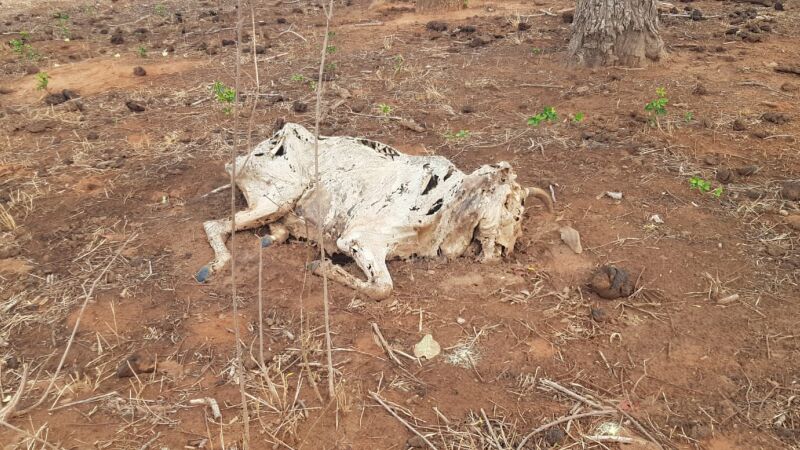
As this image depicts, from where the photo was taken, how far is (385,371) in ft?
11.2

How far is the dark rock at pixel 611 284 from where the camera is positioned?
379 centimetres

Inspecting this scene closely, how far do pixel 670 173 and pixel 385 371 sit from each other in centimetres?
333

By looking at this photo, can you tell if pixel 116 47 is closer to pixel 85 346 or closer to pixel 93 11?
pixel 93 11

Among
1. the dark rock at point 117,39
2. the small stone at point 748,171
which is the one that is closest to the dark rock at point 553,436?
the small stone at point 748,171

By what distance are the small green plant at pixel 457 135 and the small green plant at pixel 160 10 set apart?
324 inches

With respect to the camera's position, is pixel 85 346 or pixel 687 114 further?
pixel 687 114

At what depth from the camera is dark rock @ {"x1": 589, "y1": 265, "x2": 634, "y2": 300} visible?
12.5 ft

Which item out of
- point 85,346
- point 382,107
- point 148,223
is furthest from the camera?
point 382,107

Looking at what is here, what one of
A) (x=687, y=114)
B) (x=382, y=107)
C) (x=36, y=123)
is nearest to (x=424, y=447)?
(x=382, y=107)

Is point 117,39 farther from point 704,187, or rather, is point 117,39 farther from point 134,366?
point 704,187

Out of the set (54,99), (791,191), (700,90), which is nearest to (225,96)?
(54,99)

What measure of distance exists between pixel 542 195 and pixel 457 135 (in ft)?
5.76

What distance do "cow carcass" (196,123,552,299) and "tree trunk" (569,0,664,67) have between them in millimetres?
3855

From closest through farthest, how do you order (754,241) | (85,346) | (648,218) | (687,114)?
1. (85,346)
2. (754,241)
3. (648,218)
4. (687,114)
